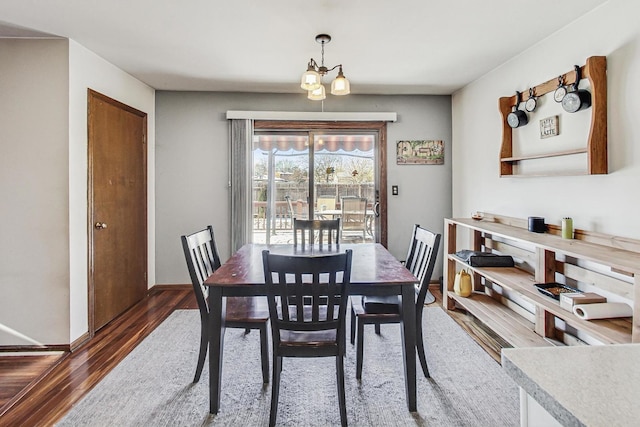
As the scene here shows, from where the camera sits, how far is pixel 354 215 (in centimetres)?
457

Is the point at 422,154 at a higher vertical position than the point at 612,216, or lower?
higher

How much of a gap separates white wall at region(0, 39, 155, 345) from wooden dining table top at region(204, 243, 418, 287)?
144 cm

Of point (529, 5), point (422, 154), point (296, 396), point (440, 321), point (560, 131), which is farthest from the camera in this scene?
point (422, 154)

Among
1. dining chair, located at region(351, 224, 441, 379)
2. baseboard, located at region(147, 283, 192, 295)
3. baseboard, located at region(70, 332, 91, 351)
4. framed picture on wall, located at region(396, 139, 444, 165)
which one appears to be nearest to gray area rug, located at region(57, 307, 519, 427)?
dining chair, located at region(351, 224, 441, 379)

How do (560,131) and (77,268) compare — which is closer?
(560,131)

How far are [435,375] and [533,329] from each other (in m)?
0.95

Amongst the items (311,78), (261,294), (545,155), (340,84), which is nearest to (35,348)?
(261,294)

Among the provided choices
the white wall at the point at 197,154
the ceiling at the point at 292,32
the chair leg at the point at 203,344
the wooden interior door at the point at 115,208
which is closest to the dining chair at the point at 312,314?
the chair leg at the point at 203,344

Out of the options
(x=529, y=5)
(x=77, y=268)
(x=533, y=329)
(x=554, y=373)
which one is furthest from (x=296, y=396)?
(x=529, y=5)

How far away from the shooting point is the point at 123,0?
2207 mm

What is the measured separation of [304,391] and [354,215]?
2672 mm

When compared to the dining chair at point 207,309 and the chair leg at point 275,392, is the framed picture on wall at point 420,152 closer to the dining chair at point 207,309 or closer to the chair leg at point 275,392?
the dining chair at point 207,309

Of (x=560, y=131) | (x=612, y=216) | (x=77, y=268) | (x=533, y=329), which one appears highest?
(x=560, y=131)

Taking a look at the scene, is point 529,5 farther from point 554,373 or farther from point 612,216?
point 554,373
